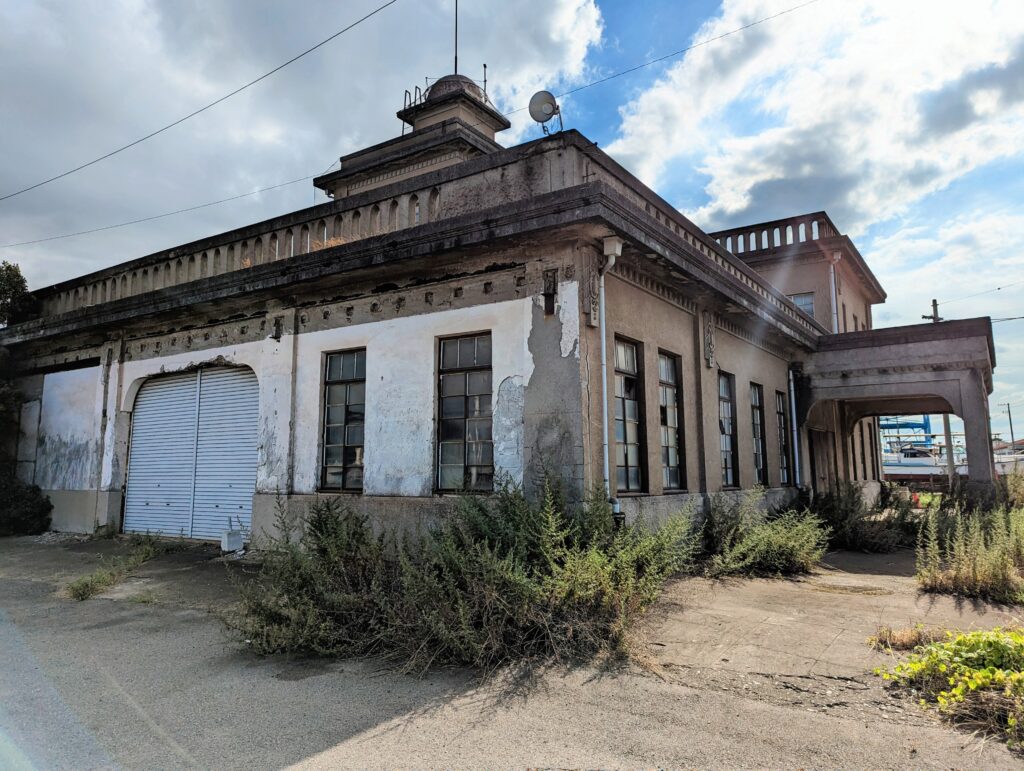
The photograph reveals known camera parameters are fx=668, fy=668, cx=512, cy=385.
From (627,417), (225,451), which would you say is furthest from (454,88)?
(627,417)

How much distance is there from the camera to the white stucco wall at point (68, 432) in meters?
12.2

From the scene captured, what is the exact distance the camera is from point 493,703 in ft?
13.6

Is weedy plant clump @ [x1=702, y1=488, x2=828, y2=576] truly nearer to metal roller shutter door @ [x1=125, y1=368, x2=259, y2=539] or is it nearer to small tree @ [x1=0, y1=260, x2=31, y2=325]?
metal roller shutter door @ [x1=125, y1=368, x2=259, y2=539]

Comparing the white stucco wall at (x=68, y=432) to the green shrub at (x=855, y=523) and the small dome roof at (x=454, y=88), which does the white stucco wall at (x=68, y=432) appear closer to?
the small dome roof at (x=454, y=88)

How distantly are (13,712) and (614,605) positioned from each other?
13.2ft

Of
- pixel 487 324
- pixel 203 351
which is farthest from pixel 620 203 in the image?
pixel 203 351

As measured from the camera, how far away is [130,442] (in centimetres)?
1198

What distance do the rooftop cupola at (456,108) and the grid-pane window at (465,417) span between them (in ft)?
34.8

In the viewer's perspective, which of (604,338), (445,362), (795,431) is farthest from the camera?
(795,431)

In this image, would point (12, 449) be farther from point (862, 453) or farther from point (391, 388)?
point (862, 453)

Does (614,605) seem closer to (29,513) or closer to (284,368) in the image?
(284,368)

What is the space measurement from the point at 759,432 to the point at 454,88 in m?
11.7

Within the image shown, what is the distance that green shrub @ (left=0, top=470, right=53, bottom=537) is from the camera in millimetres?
12477

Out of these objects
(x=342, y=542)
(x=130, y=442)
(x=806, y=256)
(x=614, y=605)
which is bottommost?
(x=614, y=605)
